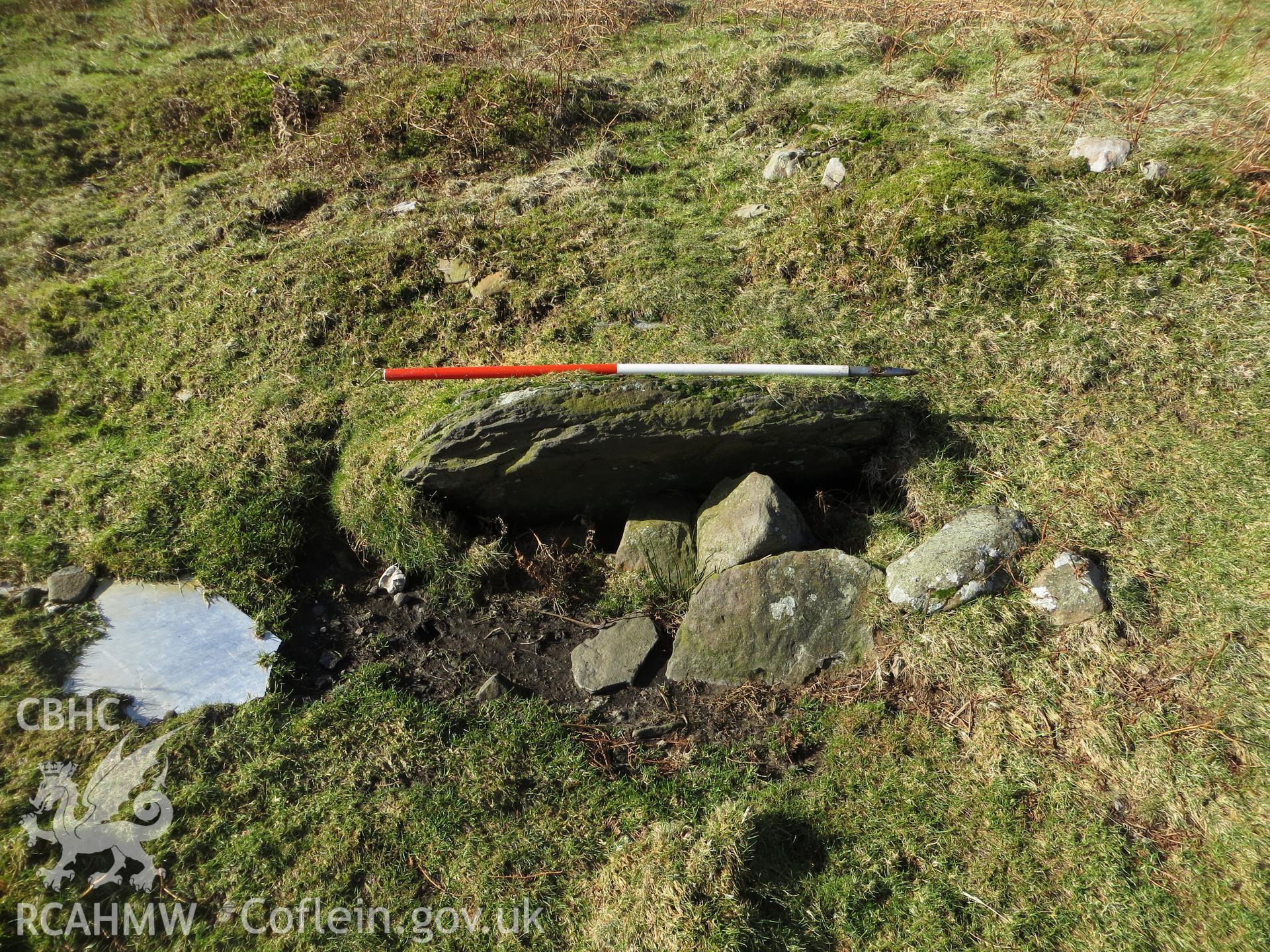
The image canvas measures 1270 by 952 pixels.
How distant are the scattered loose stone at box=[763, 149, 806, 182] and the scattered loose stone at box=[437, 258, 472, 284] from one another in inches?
129

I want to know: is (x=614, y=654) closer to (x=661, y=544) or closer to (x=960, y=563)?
(x=661, y=544)

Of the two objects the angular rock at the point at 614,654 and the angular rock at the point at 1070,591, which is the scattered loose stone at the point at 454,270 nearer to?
the angular rock at the point at 614,654

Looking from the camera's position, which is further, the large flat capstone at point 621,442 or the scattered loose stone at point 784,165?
the scattered loose stone at point 784,165

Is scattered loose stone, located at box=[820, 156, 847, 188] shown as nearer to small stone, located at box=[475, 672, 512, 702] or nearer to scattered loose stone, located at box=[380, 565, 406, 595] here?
scattered loose stone, located at box=[380, 565, 406, 595]

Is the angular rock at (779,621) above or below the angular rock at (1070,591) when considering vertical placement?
below

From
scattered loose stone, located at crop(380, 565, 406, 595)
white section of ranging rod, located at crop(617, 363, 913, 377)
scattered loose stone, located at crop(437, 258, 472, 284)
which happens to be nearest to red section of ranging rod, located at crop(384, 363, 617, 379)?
white section of ranging rod, located at crop(617, 363, 913, 377)

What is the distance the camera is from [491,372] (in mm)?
4969

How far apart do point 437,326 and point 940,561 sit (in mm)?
4483

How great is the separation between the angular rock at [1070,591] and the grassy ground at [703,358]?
11 centimetres

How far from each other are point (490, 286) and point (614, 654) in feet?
11.9

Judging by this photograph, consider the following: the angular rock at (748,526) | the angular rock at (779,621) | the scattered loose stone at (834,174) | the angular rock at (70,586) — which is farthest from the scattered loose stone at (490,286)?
the angular rock at (70,586)

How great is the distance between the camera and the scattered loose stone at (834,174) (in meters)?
6.73

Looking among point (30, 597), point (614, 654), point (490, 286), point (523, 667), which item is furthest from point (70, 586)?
point (490, 286)

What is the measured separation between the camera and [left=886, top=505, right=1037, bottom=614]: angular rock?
4.14 metres
